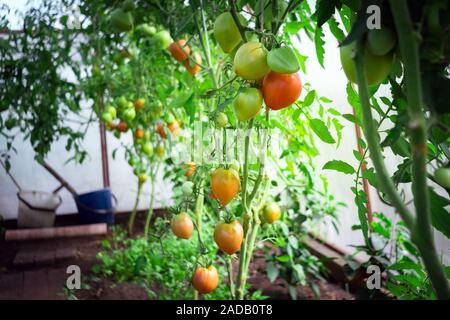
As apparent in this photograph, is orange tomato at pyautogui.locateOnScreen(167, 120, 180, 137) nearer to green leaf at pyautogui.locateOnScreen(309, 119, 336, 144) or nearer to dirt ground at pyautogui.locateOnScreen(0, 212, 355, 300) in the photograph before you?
dirt ground at pyautogui.locateOnScreen(0, 212, 355, 300)

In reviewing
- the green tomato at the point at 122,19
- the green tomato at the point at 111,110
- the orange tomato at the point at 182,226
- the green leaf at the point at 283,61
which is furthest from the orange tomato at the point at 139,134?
the green leaf at the point at 283,61

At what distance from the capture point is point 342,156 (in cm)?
151

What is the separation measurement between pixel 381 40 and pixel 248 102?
24 cm

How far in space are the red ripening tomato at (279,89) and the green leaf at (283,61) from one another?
0.12 feet

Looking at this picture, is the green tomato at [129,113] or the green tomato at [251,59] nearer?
the green tomato at [251,59]

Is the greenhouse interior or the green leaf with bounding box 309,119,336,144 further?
the green leaf with bounding box 309,119,336,144

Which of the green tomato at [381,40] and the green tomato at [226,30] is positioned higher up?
the green tomato at [226,30]

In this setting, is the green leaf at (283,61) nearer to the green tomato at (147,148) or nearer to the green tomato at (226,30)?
the green tomato at (226,30)

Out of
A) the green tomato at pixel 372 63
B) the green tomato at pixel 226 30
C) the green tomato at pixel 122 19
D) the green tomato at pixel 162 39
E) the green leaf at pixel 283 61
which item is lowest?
the green tomato at pixel 372 63

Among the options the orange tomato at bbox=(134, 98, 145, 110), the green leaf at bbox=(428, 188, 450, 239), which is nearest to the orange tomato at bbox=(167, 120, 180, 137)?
the orange tomato at bbox=(134, 98, 145, 110)

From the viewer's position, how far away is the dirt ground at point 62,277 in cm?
183

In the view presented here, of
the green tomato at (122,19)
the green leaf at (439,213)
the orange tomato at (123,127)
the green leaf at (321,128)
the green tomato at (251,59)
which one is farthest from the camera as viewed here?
the orange tomato at (123,127)

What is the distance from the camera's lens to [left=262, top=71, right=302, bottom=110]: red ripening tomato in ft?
1.61
